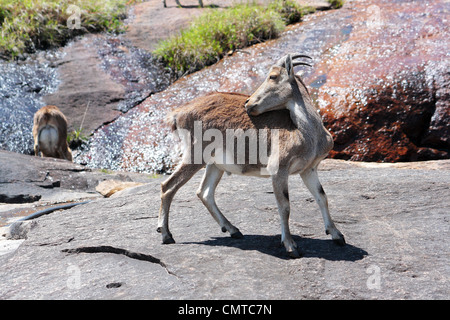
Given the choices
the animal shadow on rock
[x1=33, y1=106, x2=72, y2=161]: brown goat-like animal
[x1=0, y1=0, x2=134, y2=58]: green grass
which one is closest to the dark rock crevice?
the animal shadow on rock

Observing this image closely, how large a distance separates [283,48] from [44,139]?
5606 millimetres

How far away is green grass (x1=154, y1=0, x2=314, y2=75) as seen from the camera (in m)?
13.9

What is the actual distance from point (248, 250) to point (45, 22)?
12964 mm

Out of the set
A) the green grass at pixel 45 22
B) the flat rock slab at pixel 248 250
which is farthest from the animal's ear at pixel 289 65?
the green grass at pixel 45 22

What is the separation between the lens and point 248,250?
15.6ft

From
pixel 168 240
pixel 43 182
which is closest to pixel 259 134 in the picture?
pixel 168 240

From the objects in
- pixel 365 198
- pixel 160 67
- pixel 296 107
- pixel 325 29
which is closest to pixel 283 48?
A: pixel 325 29

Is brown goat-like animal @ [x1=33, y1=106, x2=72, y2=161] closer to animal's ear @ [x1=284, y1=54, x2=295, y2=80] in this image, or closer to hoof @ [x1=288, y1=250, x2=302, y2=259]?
animal's ear @ [x1=284, y1=54, x2=295, y2=80]

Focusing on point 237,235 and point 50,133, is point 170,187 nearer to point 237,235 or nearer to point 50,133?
point 237,235

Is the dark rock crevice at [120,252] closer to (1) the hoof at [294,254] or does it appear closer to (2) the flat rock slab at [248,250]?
(2) the flat rock slab at [248,250]

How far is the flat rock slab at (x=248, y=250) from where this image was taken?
13.3 ft

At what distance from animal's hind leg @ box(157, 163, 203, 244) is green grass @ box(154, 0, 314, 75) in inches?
353

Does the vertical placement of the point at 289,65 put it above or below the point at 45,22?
below
